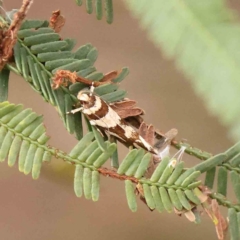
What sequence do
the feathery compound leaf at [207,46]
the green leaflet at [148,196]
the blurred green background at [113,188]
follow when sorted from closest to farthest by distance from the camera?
the feathery compound leaf at [207,46]
the green leaflet at [148,196]
the blurred green background at [113,188]

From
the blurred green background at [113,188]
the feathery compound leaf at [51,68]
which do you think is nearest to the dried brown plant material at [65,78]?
the feathery compound leaf at [51,68]

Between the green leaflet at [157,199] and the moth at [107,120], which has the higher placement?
the moth at [107,120]

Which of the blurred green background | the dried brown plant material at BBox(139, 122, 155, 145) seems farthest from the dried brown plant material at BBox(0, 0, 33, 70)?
the blurred green background

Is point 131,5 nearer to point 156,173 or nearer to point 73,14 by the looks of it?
point 156,173

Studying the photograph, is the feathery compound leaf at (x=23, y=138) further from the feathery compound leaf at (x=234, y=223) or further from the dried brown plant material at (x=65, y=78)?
the feathery compound leaf at (x=234, y=223)

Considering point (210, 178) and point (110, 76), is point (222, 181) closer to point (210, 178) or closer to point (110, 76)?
point (210, 178)

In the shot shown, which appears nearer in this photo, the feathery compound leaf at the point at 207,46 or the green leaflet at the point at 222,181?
the feathery compound leaf at the point at 207,46
